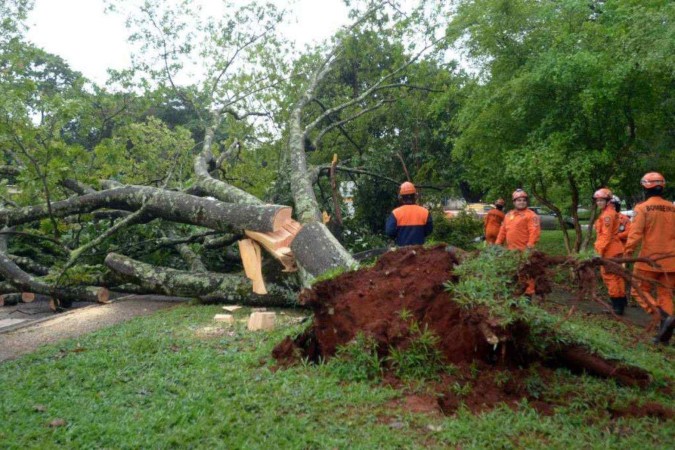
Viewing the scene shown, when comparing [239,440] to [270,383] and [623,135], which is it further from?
[623,135]

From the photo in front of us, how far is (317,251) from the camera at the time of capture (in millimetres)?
6230

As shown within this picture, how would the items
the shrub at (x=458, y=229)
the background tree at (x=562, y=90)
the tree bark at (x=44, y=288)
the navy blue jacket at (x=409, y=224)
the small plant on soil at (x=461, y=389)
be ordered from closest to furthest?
the small plant on soil at (x=461, y=389)
the navy blue jacket at (x=409, y=224)
the background tree at (x=562, y=90)
the tree bark at (x=44, y=288)
the shrub at (x=458, y=229)

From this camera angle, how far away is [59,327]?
659cm

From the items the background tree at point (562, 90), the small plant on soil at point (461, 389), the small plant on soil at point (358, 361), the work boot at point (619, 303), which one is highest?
the background tree at point (562, 90)

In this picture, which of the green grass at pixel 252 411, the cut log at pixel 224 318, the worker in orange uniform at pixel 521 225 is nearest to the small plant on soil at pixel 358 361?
the green grass at pixel 252 411

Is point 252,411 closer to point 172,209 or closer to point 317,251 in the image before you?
point 317,251

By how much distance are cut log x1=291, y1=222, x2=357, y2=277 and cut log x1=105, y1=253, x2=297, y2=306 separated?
879mm

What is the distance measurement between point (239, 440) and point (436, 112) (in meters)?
8.74

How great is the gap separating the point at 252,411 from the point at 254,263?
371 centimetres

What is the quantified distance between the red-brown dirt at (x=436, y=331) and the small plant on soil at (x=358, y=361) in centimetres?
6

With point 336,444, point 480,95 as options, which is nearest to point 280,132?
point 480,95

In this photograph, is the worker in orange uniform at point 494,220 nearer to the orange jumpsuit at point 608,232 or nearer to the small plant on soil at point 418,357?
the orange jumpsuit at point 608,232

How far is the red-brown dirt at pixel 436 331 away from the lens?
11.6ft

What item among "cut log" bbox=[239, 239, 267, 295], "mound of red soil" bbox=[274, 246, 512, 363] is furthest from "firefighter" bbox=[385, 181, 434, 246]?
"mound of red soil" bbox=[274, 246, 512, 363]
